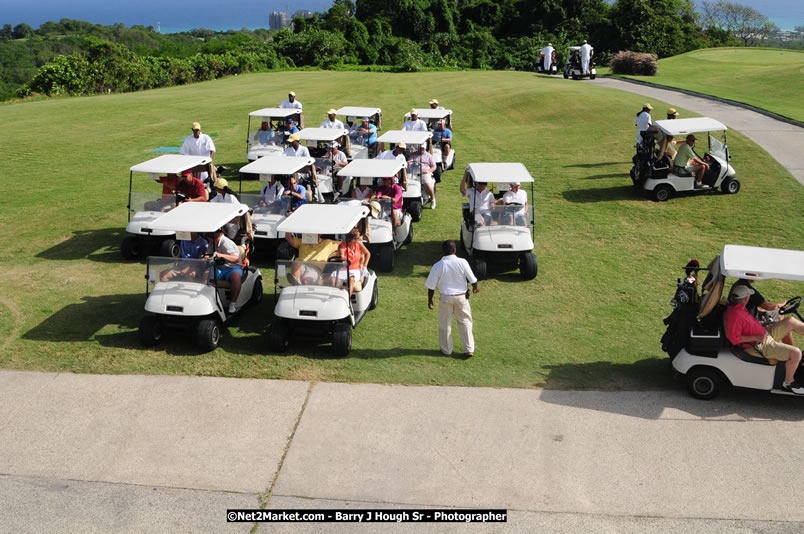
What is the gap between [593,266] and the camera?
523 inches

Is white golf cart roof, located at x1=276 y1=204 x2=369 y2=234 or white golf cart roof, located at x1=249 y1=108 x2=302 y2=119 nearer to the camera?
white golf cart roof, located at x1=276 y1=204 x2=369 y2=234

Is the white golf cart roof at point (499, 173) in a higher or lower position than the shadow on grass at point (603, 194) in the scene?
higher

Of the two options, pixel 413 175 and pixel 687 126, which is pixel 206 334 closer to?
pixel 413 175

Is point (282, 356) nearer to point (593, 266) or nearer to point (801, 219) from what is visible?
point (593, 266)

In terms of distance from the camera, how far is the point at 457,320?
9664 mm

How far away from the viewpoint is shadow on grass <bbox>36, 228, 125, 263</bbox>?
1389cm

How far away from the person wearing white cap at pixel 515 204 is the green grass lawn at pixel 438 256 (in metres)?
1.00

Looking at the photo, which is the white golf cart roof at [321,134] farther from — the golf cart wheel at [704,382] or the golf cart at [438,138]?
the golf cart wheel at [704,382]

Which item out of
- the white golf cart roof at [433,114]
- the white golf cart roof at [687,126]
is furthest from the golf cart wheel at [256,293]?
the white golf cart roof at [687,126]

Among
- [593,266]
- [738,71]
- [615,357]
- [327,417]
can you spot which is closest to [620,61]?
[738,71]

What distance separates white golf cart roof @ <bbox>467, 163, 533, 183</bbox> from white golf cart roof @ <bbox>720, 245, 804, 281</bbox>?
4.44 metres

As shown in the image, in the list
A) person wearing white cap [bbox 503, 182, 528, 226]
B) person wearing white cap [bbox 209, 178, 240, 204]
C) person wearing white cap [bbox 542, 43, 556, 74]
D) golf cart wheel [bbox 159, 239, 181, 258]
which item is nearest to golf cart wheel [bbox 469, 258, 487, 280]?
person wearing white cap [bbox 503, 182, 528, 226]

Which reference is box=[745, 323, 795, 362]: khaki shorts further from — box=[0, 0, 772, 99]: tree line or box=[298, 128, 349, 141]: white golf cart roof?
box=[0, 0, 772, 99]: tree line

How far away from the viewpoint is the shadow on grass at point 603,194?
17.6 meters
